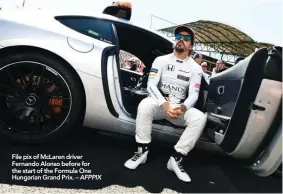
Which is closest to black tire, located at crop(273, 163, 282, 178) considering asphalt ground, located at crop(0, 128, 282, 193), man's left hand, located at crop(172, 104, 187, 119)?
asphalt ground, located at crop(0, 128, 282, 193)

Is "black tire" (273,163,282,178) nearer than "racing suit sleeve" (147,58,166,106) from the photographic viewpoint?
Yes

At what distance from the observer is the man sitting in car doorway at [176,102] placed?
2367 millimetres

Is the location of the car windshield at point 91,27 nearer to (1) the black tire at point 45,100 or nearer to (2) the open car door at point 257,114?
(1) the black tire at point 45,100

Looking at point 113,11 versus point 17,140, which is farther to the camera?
point 113,11

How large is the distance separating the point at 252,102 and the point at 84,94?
1.33 m

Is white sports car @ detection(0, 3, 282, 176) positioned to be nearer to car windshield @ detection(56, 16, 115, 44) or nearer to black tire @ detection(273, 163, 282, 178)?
car windshield @ detection(56, 16, 115, 44)

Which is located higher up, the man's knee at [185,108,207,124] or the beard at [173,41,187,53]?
the beard at [173,41,187,53]

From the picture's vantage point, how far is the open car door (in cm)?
197

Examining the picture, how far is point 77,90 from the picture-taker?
242 centimetres

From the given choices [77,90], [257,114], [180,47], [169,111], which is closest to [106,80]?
[77,90]

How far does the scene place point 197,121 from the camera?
237cm

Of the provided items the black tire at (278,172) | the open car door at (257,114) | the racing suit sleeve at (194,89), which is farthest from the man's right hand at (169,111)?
the black tire at (278,172)

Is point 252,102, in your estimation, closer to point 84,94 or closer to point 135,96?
point 84,94

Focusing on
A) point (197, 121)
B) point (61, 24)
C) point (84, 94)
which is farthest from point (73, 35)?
point (197, 121)
